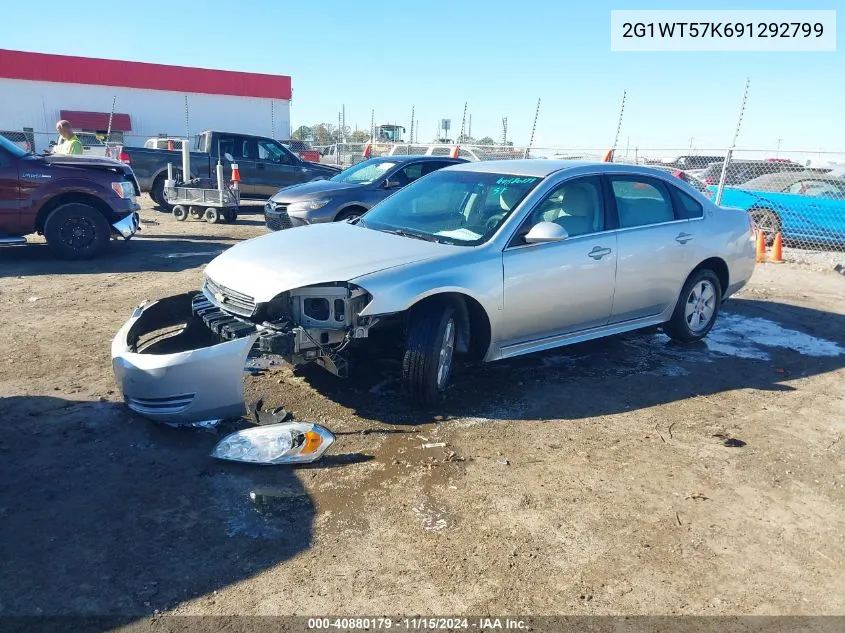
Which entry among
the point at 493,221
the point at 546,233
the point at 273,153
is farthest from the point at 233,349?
the point at 273,153

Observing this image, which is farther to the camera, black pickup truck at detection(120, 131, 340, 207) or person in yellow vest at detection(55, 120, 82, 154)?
black pickup truck at detection(120, 131, 340, 207)

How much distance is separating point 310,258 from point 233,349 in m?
0.87

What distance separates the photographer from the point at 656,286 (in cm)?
560

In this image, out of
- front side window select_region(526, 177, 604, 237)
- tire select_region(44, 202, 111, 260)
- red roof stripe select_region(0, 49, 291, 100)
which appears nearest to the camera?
front side window select_region(526, 177, 604, 237)

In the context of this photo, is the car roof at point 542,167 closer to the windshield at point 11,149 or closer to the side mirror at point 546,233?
the side mirror at point 546,233

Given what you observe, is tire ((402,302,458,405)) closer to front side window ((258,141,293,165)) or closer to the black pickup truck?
the black pickup truck

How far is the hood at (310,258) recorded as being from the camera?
4.09 m

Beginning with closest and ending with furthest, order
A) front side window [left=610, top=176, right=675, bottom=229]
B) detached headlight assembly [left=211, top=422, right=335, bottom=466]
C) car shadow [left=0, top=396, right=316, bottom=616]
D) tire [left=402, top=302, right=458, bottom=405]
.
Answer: car shadow [left=0, top=396, right=316, bottom=616]
detached headlight assembly [left=211, top=422, right=335, bottom=466]
tire [left=402, top=302, right=458, bottom=405]
front side window [left=610, top=176, right=675, bottom=229]

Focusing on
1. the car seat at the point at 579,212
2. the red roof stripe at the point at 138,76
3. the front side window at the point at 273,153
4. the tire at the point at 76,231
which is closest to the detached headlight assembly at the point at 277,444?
the car seat at the point at 579,212

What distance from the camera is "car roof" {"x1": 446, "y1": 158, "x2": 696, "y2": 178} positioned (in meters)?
5.25

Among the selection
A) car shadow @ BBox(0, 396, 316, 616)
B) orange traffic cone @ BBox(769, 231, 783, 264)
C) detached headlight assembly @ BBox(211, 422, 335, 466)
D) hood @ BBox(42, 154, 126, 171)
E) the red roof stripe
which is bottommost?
car shadow @ BBox(0, 396, 316, 616)

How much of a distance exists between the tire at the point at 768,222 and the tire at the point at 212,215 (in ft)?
35.6

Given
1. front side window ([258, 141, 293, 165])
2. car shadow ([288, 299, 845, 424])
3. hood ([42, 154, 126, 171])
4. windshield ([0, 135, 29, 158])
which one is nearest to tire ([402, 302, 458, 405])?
car shadow ([288, 299, 845, 424])

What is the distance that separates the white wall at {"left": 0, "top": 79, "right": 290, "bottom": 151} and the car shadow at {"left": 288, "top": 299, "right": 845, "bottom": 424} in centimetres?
3337
